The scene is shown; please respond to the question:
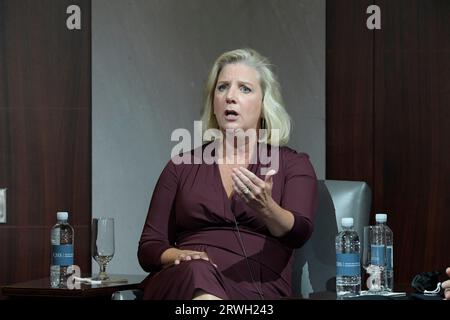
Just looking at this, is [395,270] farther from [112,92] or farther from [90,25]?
[90,25]

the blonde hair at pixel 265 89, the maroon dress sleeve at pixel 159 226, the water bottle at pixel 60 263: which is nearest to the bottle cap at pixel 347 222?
the blonde hair at pixel 265 89

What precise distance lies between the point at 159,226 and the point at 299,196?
489mm

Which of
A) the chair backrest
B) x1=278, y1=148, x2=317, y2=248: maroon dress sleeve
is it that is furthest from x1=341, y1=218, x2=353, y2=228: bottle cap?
the chair backrest

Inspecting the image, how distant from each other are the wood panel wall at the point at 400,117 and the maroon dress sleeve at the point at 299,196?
22.2 inches

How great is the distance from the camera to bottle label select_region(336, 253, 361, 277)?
2.72m

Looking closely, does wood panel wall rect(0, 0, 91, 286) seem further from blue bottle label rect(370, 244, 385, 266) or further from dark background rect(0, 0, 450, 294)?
blue bottle label rect(370, 244, 385, 266)

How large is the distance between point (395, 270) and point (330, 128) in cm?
64

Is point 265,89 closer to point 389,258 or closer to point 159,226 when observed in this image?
point 159,226

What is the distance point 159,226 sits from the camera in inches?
116

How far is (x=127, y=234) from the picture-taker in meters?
3.62

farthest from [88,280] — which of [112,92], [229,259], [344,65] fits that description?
[344,65]

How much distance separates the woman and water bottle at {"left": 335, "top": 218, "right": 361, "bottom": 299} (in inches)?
5.6

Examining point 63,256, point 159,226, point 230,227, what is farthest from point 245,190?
point 63,256
